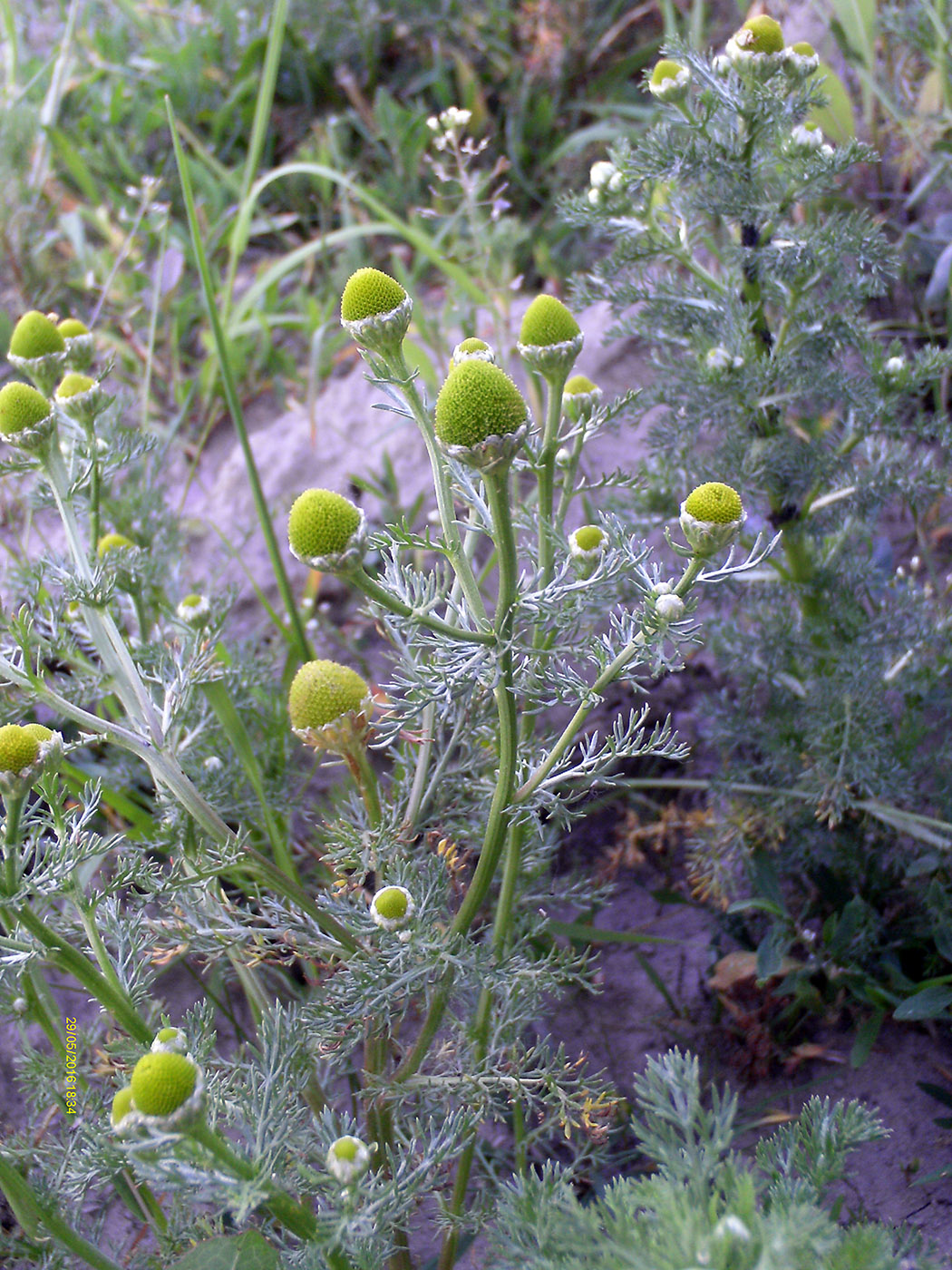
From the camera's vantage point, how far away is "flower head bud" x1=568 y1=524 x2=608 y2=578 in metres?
1.17

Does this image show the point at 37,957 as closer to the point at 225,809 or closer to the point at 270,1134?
the point at 270,1134

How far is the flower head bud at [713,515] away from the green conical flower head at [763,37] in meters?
0.85

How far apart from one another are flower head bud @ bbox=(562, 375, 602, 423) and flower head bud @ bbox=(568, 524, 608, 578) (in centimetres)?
26

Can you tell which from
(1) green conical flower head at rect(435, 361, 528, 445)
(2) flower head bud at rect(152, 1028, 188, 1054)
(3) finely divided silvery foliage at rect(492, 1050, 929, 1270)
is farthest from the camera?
(2) flower head bud at rect(152, 1028, 188, 1054)

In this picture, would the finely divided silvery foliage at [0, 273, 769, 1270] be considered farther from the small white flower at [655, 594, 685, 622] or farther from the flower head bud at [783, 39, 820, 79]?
the flower head bud at [783, 39, 820, 79]

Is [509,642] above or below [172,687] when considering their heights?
above

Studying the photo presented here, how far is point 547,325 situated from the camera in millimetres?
1198

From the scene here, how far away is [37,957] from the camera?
1.12 meters

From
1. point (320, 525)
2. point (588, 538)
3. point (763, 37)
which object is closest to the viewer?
point (320, 525)

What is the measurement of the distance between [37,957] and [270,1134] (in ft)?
1.06

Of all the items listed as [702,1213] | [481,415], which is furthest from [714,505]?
[702,1213]

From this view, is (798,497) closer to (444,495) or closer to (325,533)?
(444,495)

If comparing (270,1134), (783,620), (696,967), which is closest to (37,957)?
(270,1134)

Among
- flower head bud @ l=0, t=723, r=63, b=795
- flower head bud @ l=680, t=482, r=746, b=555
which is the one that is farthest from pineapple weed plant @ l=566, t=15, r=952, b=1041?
flower head bud @ l=0, t=723, r=63, b=795
